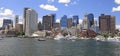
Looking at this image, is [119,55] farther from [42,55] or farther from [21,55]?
[21,55]

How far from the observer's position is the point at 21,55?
74.1 m

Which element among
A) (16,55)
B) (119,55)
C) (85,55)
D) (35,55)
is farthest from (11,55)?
(119,55)

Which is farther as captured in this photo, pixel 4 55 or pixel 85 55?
pixel 85 55

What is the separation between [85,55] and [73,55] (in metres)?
3.30

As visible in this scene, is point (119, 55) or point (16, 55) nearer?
point (16, 55)

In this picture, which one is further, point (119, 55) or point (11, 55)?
point (119, 55)

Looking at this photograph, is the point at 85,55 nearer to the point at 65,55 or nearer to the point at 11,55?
the point at 65,55

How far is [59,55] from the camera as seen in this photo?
77.1m

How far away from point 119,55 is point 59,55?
53.6 ft

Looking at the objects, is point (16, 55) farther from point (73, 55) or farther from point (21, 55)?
point (73, 55)

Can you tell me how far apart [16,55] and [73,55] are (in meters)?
14.9

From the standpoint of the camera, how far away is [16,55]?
244 feet

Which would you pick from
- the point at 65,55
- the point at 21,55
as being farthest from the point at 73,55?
the point at 21,55

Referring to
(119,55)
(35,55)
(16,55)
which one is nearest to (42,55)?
(35,55)
